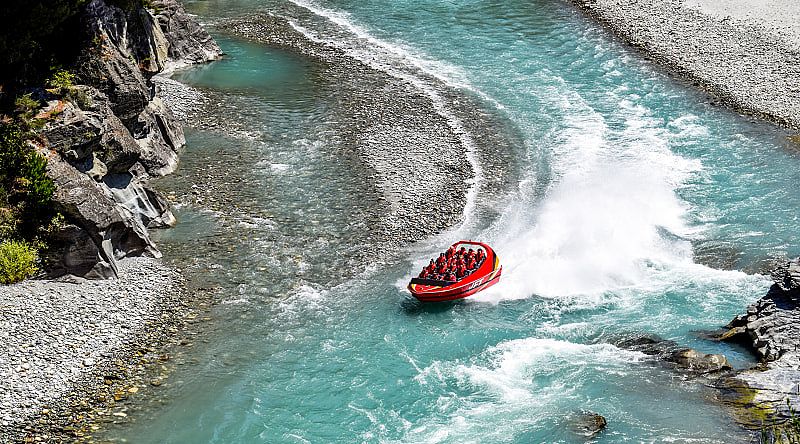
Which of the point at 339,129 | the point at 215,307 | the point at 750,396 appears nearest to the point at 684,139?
the point at 339,129

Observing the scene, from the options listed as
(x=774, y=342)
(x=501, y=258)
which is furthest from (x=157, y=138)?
(x=774, y=342)

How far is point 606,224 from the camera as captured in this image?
46.7m

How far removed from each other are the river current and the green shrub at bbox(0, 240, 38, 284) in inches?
266

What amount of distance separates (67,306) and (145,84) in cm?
1888

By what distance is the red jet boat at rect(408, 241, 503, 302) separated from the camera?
3909cm

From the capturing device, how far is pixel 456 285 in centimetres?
3956

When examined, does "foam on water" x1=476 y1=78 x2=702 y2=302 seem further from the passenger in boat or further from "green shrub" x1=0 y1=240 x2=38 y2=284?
"green shrub" x1=0 y1=240 x2=38 y2=284

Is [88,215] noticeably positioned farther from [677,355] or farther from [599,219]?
[599,219]

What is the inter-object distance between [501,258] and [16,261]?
23215 millimetres

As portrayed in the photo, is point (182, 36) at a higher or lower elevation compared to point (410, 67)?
higher

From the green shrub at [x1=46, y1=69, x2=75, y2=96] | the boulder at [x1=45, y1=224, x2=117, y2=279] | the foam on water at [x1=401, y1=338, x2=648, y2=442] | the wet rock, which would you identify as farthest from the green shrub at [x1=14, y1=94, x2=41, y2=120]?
the wet rock

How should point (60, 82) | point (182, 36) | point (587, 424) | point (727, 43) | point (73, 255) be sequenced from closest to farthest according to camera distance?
1. point (587, 424)
2. point (73, 255)
3. point (60, 82)
4. point (727, 43)
5. point (182, 36)

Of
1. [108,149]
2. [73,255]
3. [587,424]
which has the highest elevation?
[108,149]

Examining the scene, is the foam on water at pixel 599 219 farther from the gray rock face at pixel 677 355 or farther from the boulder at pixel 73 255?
the boulder at pixel 73 255
